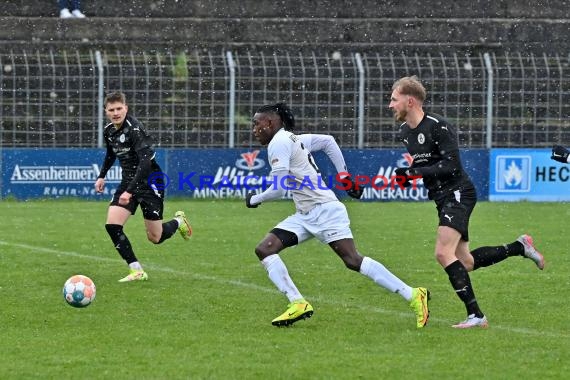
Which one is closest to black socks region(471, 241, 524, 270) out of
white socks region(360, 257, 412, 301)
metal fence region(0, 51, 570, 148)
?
white socks region(360, 257, 412, 301)

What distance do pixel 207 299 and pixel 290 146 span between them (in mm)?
2129

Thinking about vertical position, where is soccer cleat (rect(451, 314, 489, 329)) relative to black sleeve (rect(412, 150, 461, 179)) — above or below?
below

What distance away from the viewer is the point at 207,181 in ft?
77.3

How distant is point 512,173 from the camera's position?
77.7 feet

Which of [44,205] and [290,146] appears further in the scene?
[44,205]

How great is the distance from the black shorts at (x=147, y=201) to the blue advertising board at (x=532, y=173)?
11922 millimetres

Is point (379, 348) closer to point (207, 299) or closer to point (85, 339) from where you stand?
point (85, 339)

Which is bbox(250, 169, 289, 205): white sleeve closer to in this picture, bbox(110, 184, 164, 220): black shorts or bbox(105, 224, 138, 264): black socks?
bbox(105, 224, 138, 264): black socks

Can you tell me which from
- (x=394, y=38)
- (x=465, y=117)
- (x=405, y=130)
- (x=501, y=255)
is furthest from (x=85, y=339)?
(x=394, y=38)

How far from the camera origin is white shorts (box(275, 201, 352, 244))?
9672 mm

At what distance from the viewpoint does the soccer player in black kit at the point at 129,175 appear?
1227 centimetres

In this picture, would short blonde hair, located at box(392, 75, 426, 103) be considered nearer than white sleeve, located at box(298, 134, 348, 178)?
Yes

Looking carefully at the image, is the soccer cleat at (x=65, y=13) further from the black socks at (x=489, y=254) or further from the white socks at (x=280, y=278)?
the white socks at (x=280, y=278)

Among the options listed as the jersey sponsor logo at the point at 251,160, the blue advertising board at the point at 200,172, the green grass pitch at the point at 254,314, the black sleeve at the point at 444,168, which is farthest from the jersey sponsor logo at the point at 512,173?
the black sleeve at the point at 444,168
